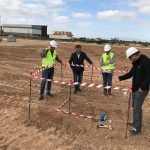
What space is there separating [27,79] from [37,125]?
6.36 m

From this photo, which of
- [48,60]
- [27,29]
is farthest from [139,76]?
[27,29]

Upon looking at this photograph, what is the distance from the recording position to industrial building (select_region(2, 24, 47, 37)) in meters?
104

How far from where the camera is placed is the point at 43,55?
1019 centimetres

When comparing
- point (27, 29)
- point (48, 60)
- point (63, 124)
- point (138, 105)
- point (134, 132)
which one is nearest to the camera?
point (138, 105)

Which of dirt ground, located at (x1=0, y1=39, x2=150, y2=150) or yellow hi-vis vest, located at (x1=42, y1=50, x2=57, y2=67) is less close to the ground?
yellow hi-vis vest, located at (x1=42, y1=50, x2=57, y2=67)

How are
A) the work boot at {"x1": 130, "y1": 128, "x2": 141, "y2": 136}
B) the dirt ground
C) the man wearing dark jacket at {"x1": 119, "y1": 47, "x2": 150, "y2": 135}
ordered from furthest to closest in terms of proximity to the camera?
the work boot at {"x1": 130, "y1": 128, "x2": 141, "y2": 136} < the dirt ground < the man wearing dark jacket at {"x1": 119, "y1": 47, "x2": 150, "y2": 135}

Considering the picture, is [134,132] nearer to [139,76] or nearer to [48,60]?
[139,76]

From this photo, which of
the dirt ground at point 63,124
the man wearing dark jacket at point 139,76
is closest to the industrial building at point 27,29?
the dirt ground at point 63,124

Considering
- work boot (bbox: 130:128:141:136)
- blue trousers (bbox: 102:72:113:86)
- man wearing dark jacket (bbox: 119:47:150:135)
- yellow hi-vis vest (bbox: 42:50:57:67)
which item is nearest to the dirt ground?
work boot (bbox: 130:128:141:136)

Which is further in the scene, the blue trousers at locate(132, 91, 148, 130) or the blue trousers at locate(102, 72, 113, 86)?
the blue trousers at locate(102, 72, 113, 86)

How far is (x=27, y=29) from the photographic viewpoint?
10956cm

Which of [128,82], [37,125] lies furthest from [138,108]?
[128,82]

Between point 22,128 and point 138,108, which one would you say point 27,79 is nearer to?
point 22,128

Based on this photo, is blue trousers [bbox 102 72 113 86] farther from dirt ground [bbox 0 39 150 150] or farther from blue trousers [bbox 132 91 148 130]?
blue trousers [bbox 132 91 148 130]
